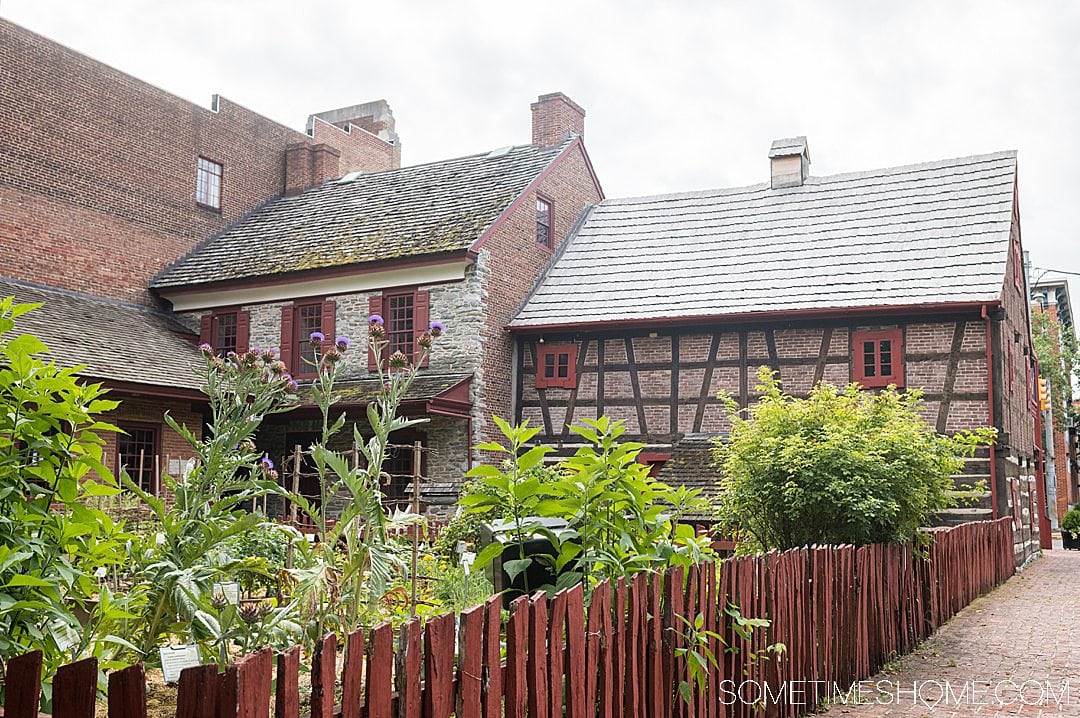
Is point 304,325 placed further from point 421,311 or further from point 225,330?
point 421,311

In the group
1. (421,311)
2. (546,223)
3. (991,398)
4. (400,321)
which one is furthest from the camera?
(546,223)

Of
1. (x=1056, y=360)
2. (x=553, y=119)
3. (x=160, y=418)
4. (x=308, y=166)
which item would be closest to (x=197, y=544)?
(x=160, y=418)

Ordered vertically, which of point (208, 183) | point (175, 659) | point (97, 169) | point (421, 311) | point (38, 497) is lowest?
point (175, 659)

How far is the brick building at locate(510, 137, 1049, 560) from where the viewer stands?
1823 cm

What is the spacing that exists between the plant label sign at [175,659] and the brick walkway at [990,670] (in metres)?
4.03

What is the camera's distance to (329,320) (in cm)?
2166

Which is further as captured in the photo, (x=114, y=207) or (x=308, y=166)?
(x=308, y=166)

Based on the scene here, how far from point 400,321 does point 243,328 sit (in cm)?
382

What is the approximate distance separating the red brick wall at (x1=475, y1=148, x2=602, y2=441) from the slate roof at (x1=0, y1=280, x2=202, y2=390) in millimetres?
5517

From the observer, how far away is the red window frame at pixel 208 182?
25.1m

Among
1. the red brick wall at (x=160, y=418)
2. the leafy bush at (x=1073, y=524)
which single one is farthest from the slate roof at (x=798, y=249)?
the leafy bush at (x=1073, y=524)

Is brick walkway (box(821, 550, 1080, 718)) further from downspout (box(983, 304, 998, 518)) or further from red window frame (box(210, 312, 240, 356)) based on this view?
red window frame (box(210, 312, 240, 356))

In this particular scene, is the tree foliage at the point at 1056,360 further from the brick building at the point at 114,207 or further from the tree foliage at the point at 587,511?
the tree foliage at the point at 587,511

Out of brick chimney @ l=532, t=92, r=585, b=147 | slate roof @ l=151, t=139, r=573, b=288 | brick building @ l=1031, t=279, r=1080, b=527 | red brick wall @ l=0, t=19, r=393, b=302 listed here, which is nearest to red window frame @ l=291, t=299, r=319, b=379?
slate roof @ l=151, t=139, r=573, b=288
